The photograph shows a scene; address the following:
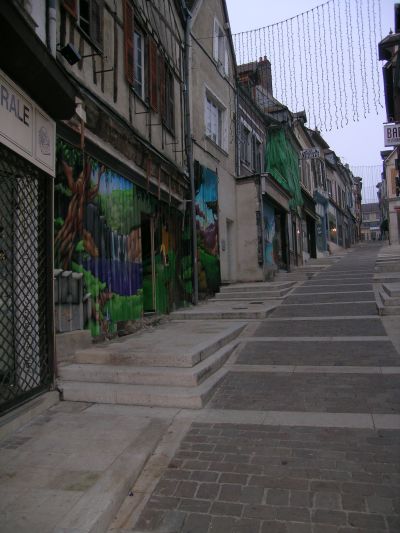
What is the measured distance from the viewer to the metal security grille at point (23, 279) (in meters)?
4.57

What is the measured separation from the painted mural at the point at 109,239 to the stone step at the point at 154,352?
0.74 m

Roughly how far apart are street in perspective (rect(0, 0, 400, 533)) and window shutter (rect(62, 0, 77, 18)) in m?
0.03

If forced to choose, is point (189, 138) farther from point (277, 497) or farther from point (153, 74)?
point (277, 497)

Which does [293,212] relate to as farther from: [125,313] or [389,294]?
[125,313]

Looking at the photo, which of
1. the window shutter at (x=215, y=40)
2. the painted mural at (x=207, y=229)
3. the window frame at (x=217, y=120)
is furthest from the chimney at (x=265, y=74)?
the painted mural at (x=207, y=229)

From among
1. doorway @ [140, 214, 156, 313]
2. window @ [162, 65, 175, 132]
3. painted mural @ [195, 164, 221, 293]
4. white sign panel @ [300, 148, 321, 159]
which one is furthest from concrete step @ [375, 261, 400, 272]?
doorway @ [140, 214, 156, 313]

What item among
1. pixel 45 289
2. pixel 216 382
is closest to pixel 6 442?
pixel 45 289

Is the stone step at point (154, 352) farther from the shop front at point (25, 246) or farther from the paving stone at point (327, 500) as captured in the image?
the paving stone at point (327, 500)

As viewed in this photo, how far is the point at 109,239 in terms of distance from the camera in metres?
7.23

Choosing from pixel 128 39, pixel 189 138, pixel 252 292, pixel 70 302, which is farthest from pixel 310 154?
pixel 70 302

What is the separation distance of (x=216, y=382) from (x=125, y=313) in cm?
285

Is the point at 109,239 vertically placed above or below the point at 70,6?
below

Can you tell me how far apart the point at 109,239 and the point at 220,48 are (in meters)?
9.75

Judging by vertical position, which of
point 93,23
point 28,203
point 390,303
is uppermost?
point 93,23
